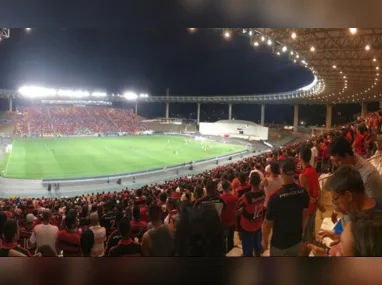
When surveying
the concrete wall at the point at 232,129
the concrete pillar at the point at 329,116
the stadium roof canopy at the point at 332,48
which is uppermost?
the concrete pillar at the point at 329,116

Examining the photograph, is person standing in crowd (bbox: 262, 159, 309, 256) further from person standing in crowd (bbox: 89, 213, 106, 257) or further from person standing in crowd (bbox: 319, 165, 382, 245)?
person standing in crowd (bbox: 89, 213, 106, 257)

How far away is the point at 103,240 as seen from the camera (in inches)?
178

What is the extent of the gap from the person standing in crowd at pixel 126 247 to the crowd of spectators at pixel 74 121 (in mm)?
42071

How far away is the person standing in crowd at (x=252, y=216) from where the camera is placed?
14.1 feet

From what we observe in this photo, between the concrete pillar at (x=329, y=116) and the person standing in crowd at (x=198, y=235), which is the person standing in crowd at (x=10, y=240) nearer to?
the person standing in crowd at (x=198, y=235)

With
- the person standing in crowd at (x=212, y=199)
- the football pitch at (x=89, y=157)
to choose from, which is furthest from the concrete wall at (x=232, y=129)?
the person standing in crowd at (x=212, y=199)

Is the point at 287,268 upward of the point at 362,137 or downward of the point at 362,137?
downward

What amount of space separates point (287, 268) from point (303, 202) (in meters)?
0.73

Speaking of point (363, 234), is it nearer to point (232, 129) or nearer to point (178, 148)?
point (178, 148)

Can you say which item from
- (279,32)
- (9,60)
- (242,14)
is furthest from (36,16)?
(279,32)

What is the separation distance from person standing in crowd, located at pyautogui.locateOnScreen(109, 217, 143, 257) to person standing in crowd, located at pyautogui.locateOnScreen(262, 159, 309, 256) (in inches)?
52.4

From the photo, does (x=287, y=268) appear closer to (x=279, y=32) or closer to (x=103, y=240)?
(x=103, y=240)

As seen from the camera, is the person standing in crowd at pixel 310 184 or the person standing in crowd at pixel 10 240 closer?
the person standing in crowd at pixel 10 240

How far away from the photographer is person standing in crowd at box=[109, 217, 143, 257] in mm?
3779
